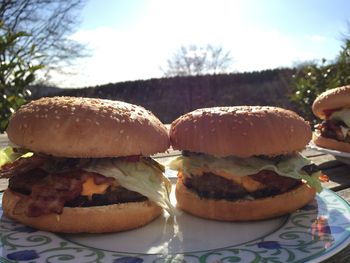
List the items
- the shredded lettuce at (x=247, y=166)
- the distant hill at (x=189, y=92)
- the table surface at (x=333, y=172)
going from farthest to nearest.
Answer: the distant hill at (x=189, y=92) < the table surface at (x=333, y=172) < the shredded lettuce at (x=247, y=166)

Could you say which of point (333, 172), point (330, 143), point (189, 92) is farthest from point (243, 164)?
point (189, 92)

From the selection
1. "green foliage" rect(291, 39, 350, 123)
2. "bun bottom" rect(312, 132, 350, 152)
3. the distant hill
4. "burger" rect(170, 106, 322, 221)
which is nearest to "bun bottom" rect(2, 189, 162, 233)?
"burger" rect(170, 106, 322, 221)

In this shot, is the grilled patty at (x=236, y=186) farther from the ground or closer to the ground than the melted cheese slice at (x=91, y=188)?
closer to the ground

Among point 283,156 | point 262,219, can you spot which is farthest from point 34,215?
point 283,156

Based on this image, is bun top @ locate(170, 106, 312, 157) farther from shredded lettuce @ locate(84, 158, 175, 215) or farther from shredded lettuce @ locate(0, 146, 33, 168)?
shredded lettuce @ locate(0, 146, 33, 168)

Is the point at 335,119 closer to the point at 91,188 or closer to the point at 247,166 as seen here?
the point at 247,166

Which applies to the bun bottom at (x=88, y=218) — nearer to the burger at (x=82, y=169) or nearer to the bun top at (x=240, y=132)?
the burger at (x=82, y=169)

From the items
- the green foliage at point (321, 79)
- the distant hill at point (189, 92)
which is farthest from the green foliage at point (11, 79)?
the distant hill at point (189, 92)

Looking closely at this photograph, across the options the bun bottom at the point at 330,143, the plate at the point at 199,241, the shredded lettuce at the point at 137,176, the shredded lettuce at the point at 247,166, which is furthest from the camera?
the bun bottom at the point at 330,143
